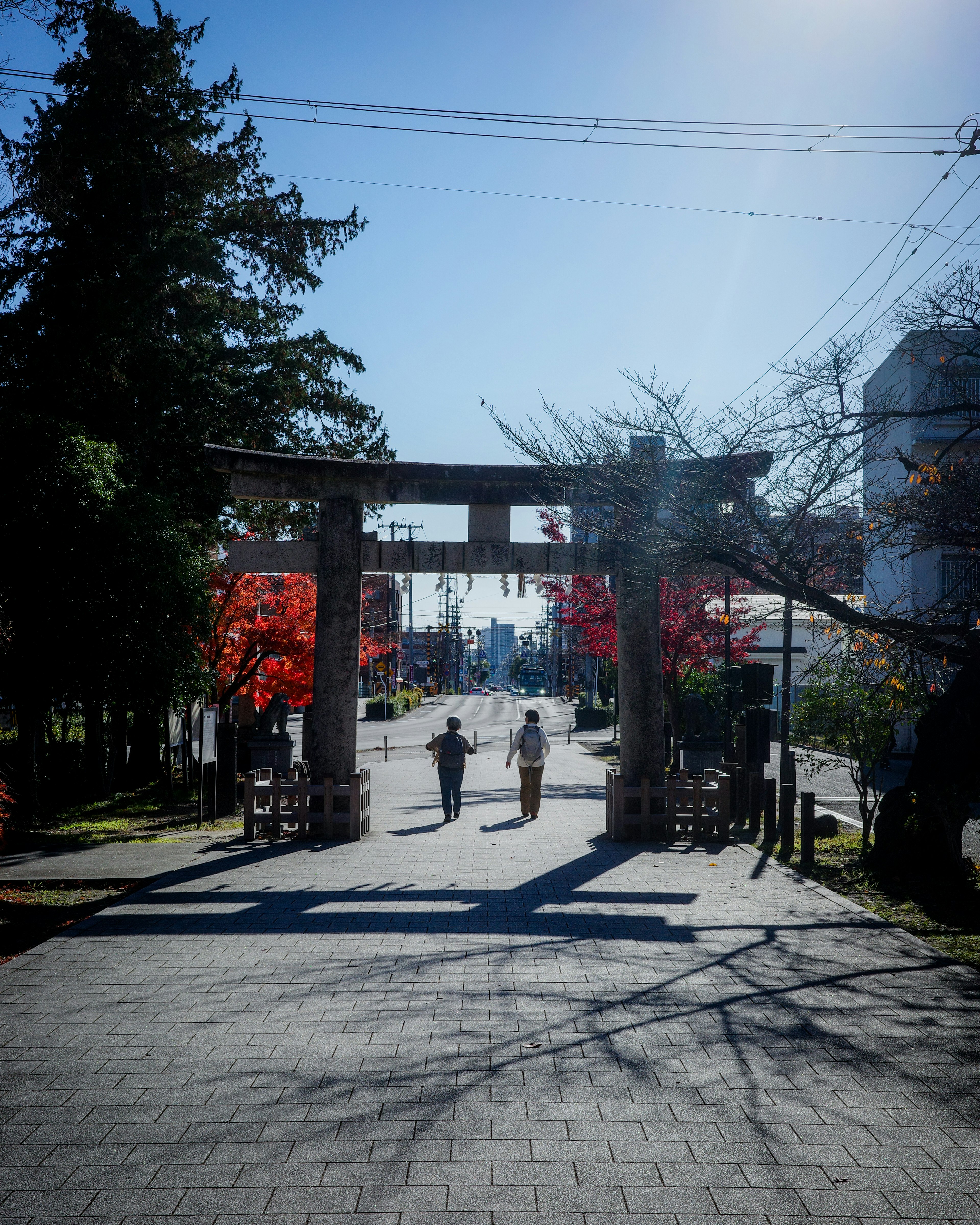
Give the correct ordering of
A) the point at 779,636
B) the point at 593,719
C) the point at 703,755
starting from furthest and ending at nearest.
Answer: the point at 593,719 < the point at 779,636 < the point at 703,755

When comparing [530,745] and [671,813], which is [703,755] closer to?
[530,745]

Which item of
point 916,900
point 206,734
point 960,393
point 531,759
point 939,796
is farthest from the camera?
point 531,759

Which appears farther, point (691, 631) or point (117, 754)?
point (691, 631)

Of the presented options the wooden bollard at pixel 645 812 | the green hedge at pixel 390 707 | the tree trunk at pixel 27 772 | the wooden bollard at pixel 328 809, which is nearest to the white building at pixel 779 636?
→ the wooden bollard at pixel 645 812

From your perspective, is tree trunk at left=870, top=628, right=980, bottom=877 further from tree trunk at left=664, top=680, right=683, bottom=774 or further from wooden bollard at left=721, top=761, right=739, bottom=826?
tree trunk at left=664, top=680, right=683, bottom=774

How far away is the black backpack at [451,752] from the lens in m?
14.3

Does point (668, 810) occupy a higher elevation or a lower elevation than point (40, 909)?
higher

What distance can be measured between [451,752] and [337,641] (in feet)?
9.43

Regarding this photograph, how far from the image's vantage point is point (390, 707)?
196ft

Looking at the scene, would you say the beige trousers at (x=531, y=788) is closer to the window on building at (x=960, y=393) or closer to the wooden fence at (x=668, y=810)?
the wooden fence at (x=668, y=810)

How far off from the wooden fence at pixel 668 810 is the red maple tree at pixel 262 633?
7257 mm

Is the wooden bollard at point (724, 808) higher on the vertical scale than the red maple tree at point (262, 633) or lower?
lower

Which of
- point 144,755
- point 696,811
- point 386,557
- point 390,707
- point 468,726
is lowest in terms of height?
point 468,726

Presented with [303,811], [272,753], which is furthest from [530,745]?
[272,753]
